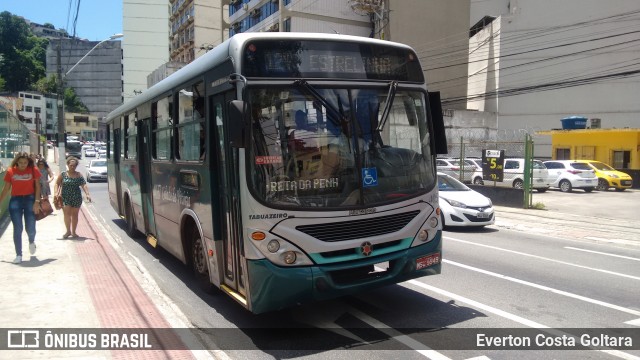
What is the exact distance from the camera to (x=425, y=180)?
5.63m

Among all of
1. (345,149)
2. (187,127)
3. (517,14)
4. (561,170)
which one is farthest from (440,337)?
(517,14)

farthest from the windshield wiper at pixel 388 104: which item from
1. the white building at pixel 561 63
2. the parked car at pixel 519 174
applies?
the white building at pixel 561 63

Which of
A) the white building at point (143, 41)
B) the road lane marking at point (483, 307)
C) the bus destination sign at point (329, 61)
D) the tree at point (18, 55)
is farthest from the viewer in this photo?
the tree at point (18, 55)

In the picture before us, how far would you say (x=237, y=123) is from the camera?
14.7ft

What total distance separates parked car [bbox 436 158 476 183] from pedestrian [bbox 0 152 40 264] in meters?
15.5

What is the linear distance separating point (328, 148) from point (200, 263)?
277 cm

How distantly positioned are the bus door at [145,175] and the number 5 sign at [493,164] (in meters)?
13.3

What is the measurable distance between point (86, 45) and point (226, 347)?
398 ft

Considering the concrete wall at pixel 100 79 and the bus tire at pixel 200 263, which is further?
the concrete wall at pixel 100 79

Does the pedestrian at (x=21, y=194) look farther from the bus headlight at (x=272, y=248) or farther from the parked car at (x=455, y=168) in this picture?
the parked car at (x=455, y=168)

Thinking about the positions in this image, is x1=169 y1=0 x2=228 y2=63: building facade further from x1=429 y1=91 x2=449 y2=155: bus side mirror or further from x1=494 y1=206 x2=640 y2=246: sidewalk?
x1=429 y1=91 x2=449 y2=155: bus side mirror

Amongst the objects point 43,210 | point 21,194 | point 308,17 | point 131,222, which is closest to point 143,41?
point 308,17

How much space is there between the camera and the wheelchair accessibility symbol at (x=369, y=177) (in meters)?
5.07

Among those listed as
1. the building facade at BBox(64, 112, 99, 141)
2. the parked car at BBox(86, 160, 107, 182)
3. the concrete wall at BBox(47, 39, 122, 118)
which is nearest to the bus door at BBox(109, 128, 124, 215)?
the parked car at BBox(86, 160, 107, 182)
